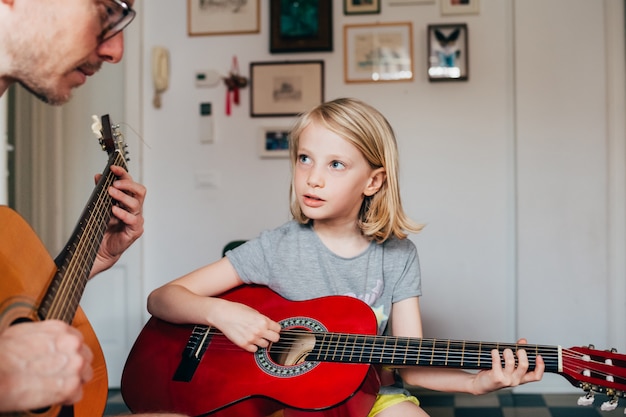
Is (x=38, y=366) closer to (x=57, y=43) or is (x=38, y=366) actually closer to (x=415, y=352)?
(x=57, y=43)

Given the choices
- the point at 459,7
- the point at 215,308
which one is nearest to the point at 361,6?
the point at 459,7

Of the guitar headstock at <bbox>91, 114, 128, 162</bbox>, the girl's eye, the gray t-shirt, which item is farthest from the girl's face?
the guitar headstock at <bbox>91, 114, 128, 162</bbox>

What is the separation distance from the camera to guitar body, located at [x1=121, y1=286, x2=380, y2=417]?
137 centimetres

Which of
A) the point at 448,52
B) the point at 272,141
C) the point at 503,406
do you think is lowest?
the point at 503,406

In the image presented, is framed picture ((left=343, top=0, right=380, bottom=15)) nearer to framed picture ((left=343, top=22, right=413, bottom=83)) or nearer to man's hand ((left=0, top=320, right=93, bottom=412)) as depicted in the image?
framed picture ((left=343, top=22, right=413, bottom=83))

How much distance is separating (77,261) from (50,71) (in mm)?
326

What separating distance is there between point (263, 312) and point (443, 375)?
49cm

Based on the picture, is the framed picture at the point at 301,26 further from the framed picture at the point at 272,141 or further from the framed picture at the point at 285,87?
the framed picture at the point at 272,141

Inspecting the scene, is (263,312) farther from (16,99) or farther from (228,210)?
(16,99)

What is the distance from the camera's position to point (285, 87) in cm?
344

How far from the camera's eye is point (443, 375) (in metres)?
1.61

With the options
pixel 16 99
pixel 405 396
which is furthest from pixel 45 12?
pixel 16 99

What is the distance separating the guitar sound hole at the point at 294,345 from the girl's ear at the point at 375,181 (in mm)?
471

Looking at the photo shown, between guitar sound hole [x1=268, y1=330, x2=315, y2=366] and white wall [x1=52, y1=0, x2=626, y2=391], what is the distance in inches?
74.3
